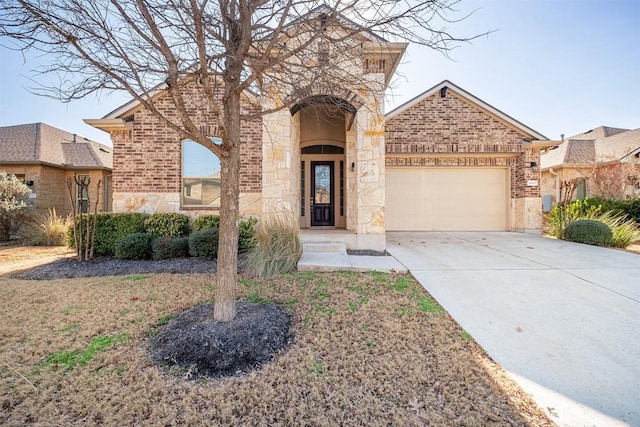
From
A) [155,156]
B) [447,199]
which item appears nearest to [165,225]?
[155,156]

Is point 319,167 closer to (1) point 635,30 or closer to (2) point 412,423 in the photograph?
(2) point 412,423

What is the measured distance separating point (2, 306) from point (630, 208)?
53.2ft

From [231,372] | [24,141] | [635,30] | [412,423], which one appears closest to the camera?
[412,423]

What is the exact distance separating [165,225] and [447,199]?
9590 millimetres

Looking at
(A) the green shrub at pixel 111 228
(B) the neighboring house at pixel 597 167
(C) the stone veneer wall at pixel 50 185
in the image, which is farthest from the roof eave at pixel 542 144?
(C) the stone veneer wall at pixel 50 185

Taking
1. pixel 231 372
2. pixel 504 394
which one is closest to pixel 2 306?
pixel 231 372

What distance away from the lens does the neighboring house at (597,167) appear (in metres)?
13.6

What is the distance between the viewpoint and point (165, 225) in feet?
24.9

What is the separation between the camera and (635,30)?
838 centimetres

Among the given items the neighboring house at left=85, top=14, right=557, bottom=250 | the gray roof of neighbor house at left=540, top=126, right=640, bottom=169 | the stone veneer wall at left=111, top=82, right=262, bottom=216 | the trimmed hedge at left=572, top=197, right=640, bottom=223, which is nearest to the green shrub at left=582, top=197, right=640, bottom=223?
the trimmed hedge at left=572, top=197, right=640, bottom=223

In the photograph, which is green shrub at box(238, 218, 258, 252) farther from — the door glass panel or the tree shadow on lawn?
the door glass panel

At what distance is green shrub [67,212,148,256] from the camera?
7.25 metres

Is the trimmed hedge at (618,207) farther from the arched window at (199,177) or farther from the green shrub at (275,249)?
the arched window at (199,177)

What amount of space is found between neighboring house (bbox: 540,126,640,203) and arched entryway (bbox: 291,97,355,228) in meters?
10.3
